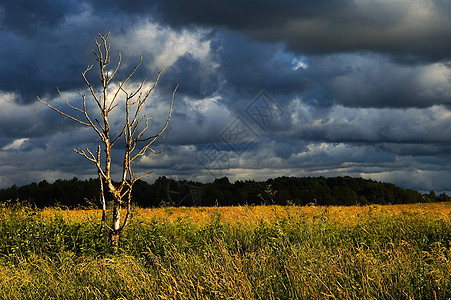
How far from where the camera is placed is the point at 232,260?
22.8ft

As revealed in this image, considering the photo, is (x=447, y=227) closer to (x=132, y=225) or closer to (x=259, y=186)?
(x=132, y=225)

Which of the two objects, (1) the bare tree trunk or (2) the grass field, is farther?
(1) the bare tree trunk

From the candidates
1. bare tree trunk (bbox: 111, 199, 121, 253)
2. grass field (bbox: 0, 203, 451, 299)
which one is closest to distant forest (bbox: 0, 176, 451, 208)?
grass field (bbox: 0, 203, 451, 299)

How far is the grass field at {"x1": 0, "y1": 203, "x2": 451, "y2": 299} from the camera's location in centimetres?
567

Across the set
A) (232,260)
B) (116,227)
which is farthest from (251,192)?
(232,260)

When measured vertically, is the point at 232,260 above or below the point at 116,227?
below

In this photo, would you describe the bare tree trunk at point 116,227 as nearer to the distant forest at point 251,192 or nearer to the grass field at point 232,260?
the grass field at point 232,260

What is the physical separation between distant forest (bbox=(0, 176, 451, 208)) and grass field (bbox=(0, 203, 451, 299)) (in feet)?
45.3

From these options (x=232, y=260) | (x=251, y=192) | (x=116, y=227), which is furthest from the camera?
(x=251, y=192)

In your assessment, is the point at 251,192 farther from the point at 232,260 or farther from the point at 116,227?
the point at 232,260

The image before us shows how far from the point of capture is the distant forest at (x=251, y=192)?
2713cm

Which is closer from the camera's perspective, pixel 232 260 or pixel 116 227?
pixel 232 260

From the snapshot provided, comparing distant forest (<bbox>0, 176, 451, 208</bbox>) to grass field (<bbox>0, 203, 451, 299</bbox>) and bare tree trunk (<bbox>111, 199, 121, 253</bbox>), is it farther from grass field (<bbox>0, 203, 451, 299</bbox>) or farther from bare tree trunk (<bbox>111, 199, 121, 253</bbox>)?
bare tree trunk (<bbox>111, 199, 121, 253</bbox>)

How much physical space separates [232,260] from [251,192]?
20953 millimetres
